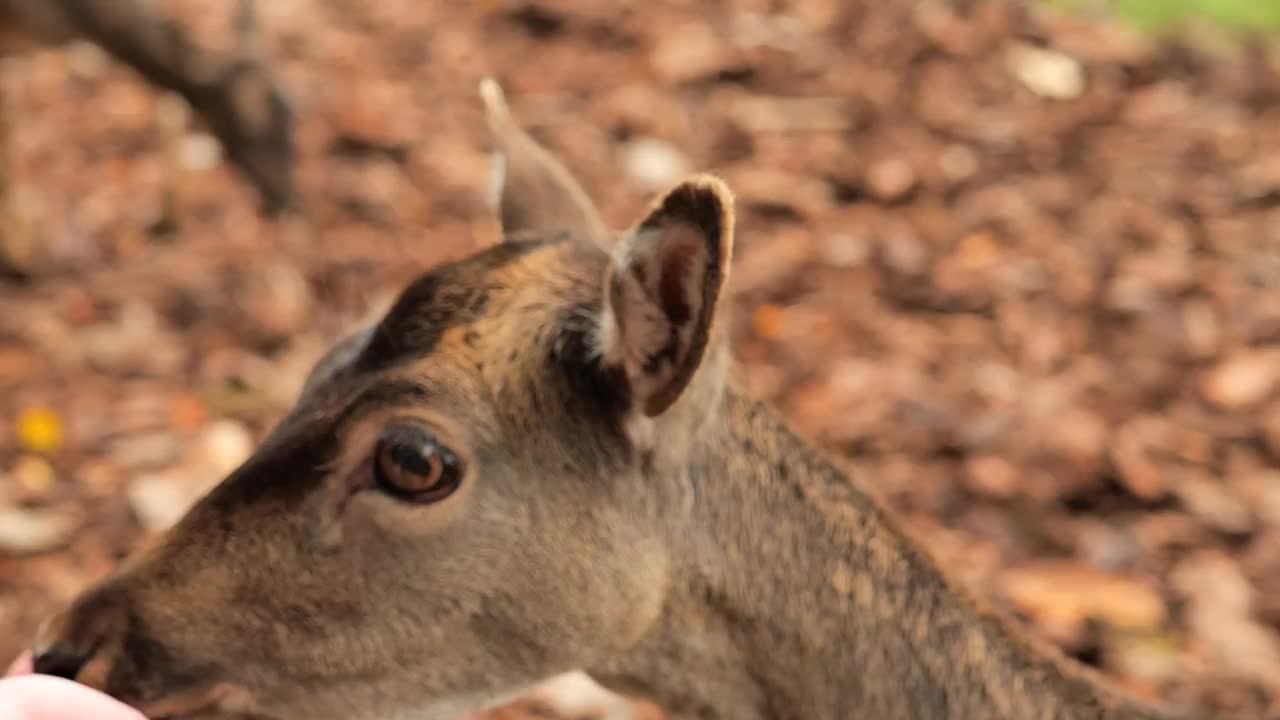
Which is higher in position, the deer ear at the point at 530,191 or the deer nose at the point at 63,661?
the deer ear at the point at 530,191

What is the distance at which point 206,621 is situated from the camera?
2148mm

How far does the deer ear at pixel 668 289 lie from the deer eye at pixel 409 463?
10.3 inches

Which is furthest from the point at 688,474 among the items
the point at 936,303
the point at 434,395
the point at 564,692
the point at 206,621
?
the point at 936,303

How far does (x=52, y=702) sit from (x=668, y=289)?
2.94 feet

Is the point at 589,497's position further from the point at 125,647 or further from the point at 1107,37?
the point at 1107,37

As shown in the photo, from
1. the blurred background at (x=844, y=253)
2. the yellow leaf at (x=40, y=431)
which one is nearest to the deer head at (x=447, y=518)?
the blurred background at (x=844, y=253)

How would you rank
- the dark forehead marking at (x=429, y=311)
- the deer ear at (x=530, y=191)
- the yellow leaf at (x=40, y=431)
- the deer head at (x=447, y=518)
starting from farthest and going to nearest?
the yellow leaf at (x=40, y=431) → the deer ear at (x=530, y=191) → the dark forehead marking at (x=429, y=311) → the deer head at (x=447, y=518)

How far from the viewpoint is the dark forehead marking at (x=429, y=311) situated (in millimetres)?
2242

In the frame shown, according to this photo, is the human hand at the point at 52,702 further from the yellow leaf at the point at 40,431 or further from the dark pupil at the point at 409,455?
the yellow leaf at the point at 40,431

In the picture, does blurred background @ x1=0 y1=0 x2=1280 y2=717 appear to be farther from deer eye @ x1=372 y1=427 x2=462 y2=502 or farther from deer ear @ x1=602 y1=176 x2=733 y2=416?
deer eye @ x1=372 y1=427 x2=462 y2=502

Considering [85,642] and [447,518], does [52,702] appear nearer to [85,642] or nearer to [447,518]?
[85,642]

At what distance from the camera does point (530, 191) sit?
8.71 ft

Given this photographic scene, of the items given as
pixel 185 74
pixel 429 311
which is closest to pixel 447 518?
pixel 429 311

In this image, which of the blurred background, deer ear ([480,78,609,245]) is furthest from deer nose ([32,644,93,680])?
the blurred background
